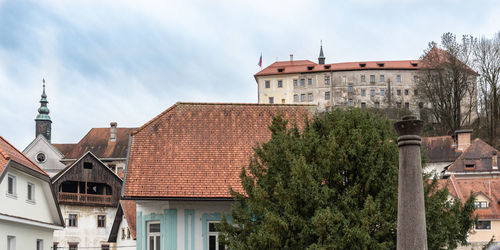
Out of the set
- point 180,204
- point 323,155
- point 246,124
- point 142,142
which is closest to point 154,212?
point 180,204

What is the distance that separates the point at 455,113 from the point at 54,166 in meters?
45.0

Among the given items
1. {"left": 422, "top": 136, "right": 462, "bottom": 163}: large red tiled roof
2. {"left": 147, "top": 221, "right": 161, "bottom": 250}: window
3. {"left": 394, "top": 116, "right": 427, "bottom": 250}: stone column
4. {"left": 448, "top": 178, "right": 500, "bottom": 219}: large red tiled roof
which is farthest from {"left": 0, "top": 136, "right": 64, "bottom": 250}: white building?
{"left": 422, "top": 136, "right": 462, "bottom": 163}: large red tiled roof

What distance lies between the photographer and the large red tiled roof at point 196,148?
24141 millimetres

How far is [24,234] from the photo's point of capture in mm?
26578

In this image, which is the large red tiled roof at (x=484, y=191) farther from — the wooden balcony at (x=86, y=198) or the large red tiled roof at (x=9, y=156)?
the large red tiled roof at (x=9, y=156)

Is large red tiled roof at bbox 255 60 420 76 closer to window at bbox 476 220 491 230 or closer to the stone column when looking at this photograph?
window at bbox 476 220 491 230

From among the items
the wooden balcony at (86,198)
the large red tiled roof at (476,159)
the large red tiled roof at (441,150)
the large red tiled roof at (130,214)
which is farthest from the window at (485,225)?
the wooden balcony at (86,198)

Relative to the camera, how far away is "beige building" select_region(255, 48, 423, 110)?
10950 centimetres

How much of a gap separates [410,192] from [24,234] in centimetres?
1995

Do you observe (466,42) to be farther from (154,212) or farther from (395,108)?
(154,212)

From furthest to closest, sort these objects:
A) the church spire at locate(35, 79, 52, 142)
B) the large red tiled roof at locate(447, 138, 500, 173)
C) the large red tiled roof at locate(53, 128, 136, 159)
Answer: the church spire at locate(35, 79, 52, 142), the large red tiled roof at locate(53, 128, 136, 159), the large red tiled roof at locate(447, 138, 500, 173)

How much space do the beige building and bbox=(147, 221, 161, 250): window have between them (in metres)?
84.1

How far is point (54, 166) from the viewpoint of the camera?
77438 millimetres

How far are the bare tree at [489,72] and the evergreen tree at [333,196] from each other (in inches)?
2297
